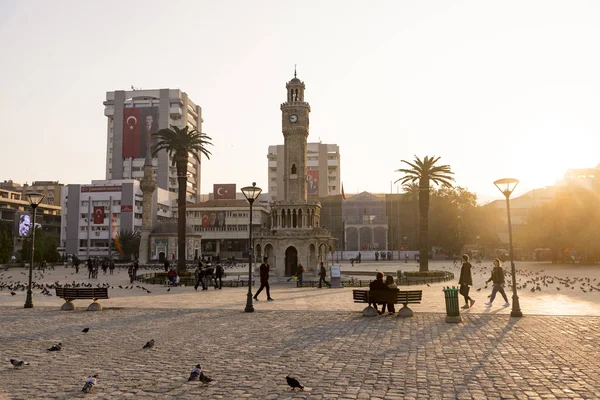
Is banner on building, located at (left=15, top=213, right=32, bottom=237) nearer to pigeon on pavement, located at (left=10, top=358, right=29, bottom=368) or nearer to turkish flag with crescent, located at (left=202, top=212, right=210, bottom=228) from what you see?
turkish flag with crescent, located at (left=202, top=212, right=210, bottom=228)

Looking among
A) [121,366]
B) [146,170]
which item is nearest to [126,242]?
[146,170]

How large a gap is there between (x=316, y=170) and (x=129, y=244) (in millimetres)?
56963

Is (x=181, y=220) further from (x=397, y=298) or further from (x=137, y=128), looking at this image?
(x=137, y=128)

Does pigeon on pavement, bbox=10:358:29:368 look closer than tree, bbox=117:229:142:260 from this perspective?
Yes

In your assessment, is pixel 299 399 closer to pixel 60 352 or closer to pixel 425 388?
pixel 425 388

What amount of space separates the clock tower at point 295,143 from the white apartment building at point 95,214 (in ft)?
194

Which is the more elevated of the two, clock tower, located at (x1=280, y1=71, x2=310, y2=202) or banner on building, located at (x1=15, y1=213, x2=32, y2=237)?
clock tower, located at (x1=280, y1=71, x2=310, y2=202)

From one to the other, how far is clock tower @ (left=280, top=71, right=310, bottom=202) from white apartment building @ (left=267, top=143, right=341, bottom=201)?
75.9 metres

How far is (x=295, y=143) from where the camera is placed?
4834 cm

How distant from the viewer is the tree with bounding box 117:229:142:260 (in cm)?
8919

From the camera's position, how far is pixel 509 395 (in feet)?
25.1

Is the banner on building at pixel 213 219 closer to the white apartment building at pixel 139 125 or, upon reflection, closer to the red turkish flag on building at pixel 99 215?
the red turkish flag on building at pixel 99 215

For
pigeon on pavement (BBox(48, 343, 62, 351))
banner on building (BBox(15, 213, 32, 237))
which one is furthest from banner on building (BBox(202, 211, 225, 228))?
pigeon on pavement (BBox(48, 343, 62, 351))

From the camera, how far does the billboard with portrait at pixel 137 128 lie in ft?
400
